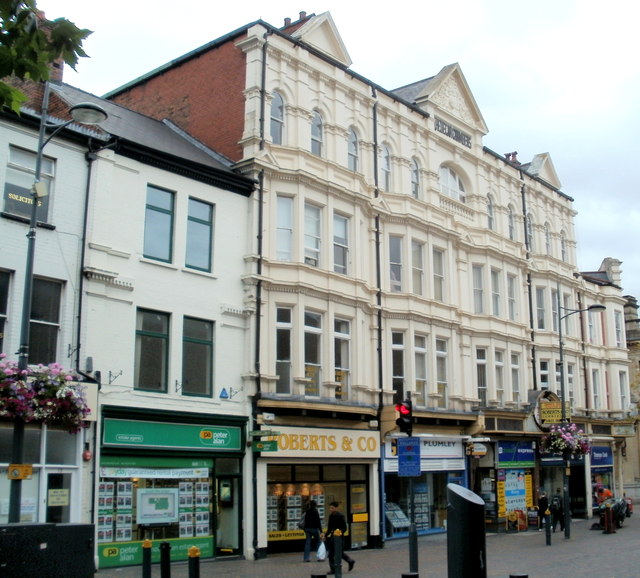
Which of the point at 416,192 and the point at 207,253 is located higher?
the point at 416,192

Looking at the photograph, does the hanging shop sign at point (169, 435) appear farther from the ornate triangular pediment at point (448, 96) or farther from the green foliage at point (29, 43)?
the ornate triangular pediment at point (448, 96)

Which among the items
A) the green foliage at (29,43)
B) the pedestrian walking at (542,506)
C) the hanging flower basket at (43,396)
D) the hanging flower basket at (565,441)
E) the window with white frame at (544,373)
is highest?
the green foliage at (29,43)

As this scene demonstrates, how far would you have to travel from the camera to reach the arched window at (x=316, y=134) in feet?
89.5

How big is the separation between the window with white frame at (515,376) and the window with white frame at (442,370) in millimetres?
5217

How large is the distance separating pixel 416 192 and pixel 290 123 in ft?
23.0

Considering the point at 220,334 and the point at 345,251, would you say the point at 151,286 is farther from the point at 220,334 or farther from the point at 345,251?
the point at 345,251

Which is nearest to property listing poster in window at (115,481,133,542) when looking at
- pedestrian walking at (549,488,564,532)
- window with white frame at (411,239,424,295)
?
window with white frame at (411,239,424,295)

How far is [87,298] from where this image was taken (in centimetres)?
1964

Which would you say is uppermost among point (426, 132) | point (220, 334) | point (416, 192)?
point (426, 132)

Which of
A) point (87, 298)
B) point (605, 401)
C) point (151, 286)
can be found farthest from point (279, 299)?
point (605, 401)

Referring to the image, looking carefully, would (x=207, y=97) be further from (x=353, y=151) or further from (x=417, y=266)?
(x=417, y=266)

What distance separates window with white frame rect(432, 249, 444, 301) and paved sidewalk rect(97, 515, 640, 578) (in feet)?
29.0

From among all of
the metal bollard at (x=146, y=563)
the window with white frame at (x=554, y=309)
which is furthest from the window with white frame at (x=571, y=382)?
the metal bollard at (x=146, y=563)

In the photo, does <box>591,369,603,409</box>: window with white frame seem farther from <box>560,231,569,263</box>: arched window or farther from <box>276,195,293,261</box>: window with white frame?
<box>276,195,293,261</box>: window with white frame
